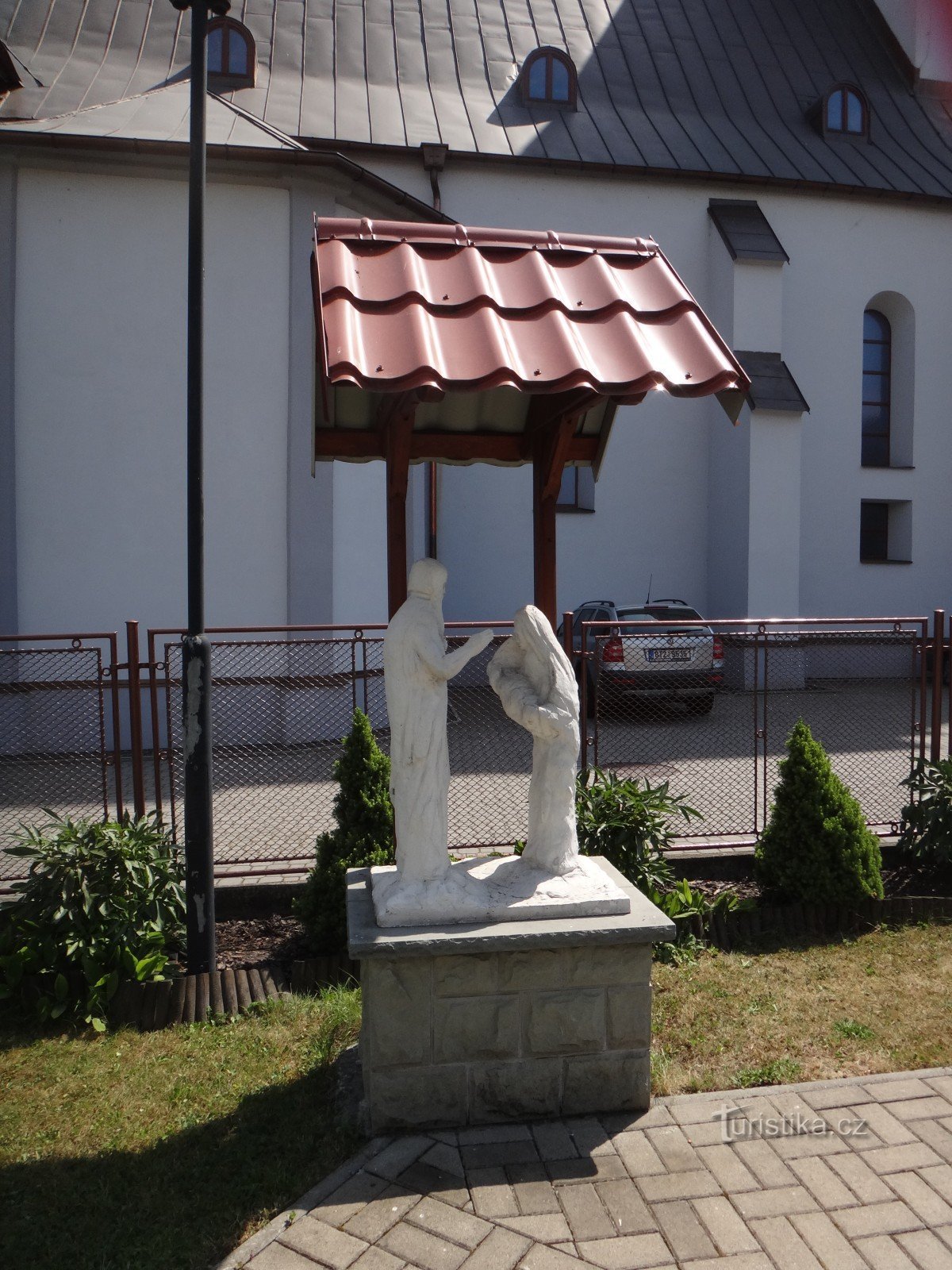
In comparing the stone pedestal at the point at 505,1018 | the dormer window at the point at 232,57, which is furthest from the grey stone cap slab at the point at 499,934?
the dormer window at the point at 232,57

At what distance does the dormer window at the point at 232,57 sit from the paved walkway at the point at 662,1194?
595 inches

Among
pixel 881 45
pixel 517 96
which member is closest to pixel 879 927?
pixel 517 96

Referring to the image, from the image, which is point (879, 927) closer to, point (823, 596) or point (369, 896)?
point (369, 896)

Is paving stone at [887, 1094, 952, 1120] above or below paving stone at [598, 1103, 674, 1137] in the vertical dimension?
above

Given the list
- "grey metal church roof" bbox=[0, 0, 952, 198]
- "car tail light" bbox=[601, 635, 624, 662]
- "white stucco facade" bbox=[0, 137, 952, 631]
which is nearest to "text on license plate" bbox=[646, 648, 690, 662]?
"car tail light" bbox=[601, 635, 624, 662]

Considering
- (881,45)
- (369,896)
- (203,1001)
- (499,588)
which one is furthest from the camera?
(881,45)

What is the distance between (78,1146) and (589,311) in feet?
11.9

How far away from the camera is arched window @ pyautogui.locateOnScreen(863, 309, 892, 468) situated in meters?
17.0

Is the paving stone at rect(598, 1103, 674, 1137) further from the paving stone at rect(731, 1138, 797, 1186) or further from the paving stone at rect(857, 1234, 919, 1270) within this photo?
the paving stone at rect(857, 1234, 919, 1270)

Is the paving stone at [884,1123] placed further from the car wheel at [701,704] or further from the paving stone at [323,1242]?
the car wheel at [701,704]

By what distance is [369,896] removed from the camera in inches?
153

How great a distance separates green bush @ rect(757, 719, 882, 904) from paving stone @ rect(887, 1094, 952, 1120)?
181 centimetres

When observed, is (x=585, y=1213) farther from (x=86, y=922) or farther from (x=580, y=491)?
(x=580, y=491)

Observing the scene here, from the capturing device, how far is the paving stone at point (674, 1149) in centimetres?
328
